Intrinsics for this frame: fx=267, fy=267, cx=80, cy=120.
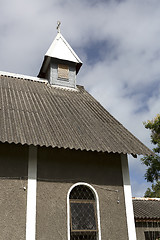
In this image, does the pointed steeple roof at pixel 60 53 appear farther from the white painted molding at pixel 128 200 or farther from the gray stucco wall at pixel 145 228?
the gray stucco wall at pixel 145 228

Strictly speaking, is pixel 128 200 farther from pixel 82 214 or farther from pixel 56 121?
pixel 56 121

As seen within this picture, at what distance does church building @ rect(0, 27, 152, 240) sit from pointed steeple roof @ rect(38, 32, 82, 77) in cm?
389

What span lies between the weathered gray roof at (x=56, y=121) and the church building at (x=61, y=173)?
0.03 metres

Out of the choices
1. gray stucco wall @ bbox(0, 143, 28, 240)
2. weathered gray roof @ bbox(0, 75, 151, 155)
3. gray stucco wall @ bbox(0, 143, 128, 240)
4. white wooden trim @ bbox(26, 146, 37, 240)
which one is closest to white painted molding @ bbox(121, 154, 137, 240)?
gray stucco wall @ bbox(0, 143, 128, 240)

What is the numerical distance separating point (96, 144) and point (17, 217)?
3118 mm

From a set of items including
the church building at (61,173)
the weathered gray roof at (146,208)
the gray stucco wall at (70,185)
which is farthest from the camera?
the weathered gray roof at (146,208)

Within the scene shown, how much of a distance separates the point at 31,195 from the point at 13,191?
0.50 meters

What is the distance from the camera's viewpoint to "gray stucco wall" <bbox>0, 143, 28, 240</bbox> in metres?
6.82

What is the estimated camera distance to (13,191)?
723cm

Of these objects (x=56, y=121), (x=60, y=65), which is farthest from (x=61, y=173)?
(x=60, y=65)

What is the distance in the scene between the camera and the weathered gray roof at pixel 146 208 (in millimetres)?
9148

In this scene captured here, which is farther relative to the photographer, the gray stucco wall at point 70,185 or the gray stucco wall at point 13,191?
the gray stucco wall at point 70,185

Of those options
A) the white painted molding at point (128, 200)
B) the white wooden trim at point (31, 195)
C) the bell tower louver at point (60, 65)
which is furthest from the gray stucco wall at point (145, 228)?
the bell tower louver at point (60, 65)

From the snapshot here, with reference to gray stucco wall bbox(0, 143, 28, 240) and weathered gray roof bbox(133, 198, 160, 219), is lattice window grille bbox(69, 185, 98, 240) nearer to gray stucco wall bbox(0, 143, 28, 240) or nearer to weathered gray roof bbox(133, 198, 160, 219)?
gray stucco wall bbox(0, 143, 28, 240)
